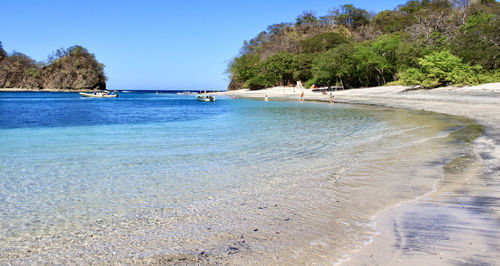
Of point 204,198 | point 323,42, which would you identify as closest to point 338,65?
point 323,42

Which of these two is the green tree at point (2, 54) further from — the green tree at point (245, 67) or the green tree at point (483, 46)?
the green tree at point (483, 46)

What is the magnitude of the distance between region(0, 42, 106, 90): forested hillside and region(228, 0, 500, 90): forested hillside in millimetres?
76998

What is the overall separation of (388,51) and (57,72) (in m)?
159

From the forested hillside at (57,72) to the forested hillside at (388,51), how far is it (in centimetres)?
7700

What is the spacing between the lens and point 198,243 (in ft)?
13.8

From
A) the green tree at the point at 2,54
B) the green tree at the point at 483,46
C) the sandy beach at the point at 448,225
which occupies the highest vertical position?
the green tree at the point at 2,54

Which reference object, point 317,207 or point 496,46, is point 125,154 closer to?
point 317,207

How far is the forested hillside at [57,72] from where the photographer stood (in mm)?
161750

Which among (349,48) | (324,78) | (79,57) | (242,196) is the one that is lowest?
(242,196)

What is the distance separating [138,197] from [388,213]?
4.41 metres

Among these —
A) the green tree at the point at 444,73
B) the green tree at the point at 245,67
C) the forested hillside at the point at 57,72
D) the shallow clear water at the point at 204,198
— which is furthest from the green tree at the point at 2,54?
the shallow clear water at the point at 204,198

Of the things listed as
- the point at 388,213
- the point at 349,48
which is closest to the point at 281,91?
the point at 349,48

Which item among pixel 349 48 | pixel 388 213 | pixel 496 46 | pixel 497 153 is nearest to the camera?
pixel 388 213

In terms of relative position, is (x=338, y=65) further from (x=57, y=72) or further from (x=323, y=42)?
(x=57, y=72)
